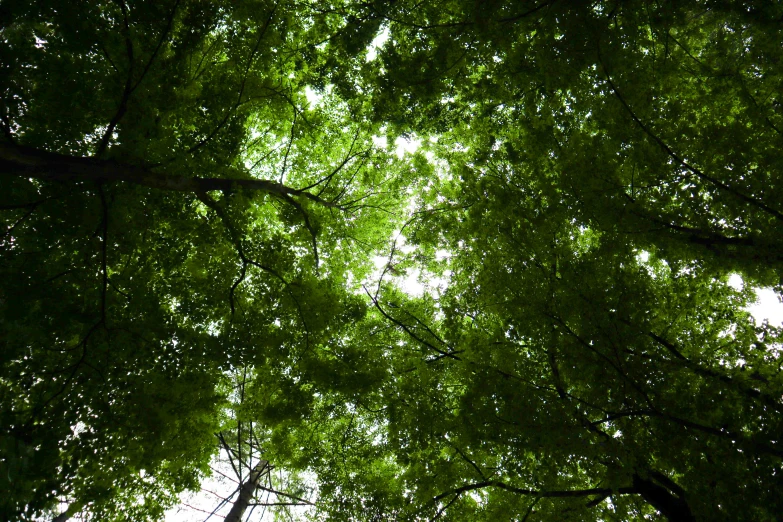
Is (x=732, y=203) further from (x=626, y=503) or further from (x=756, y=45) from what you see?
(x=626, y=503)

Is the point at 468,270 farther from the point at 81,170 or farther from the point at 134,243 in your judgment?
the point at 81,170

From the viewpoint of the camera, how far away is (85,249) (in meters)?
4.99

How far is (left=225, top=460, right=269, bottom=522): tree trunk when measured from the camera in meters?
8.87

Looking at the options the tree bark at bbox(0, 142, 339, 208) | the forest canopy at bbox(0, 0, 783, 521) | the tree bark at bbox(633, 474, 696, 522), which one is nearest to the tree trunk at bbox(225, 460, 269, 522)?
the forest canopy at bbox(0, 0, 783, 521)

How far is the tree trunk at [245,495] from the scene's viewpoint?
8.87 metres

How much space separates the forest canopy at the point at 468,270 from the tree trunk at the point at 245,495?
3.23 metres

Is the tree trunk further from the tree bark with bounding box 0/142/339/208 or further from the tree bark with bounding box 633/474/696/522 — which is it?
the tree bark with bounding box 633/474/696/522

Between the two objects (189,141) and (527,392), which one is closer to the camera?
(527,392)

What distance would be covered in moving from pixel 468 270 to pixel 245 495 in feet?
25.7

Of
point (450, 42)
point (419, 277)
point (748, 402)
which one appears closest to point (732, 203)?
point (748, 402)

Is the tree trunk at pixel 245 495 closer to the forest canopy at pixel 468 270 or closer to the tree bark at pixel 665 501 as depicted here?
the forest canopy at pixel 468 270

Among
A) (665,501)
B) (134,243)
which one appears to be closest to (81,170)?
(134,243)

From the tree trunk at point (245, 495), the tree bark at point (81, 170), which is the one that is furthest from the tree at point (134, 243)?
the tree trunk at point (245, 495)

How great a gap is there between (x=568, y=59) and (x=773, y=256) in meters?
2.98
